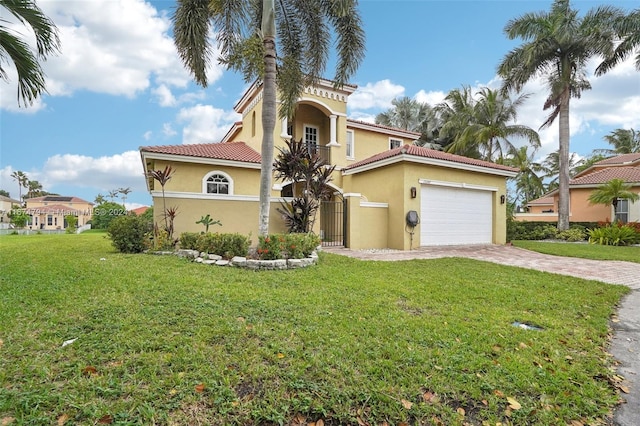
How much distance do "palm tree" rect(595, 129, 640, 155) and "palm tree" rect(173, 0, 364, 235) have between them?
4516 cm

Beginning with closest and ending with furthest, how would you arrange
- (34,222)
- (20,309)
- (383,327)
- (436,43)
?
(383,327)
(20,309)
(436,43)
(34,222)

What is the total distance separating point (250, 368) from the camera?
3004 mm

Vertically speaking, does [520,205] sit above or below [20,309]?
above

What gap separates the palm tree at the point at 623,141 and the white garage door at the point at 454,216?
123 ft

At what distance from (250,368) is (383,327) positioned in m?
1.83

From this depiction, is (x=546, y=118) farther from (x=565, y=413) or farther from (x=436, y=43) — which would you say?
(x=565, y=413)

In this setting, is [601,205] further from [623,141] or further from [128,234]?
[128,234]

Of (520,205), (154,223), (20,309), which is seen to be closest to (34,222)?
(154,223)

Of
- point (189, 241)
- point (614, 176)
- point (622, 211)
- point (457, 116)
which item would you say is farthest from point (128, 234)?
point (614, 176)

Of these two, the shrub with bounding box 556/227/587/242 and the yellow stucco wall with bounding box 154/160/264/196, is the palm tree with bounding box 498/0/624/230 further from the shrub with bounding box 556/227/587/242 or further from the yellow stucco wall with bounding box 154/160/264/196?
the yellow stucco wall with bounding box 154/160/264/196

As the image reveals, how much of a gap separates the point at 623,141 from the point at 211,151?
5033cm

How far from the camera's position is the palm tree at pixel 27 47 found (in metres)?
6.50

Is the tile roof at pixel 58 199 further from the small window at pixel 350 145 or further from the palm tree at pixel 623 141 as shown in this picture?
the palm tree at pixel 623 141

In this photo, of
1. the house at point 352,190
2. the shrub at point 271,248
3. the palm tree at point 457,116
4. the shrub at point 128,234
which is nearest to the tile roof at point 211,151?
the house at point 352,190
